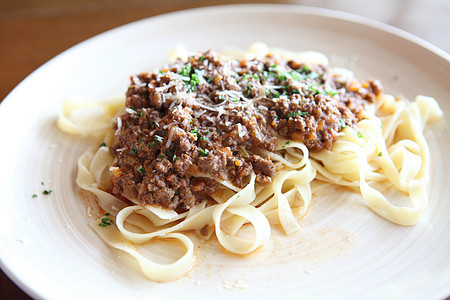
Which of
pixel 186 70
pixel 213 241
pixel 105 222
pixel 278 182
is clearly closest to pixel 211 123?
pixel 186 70

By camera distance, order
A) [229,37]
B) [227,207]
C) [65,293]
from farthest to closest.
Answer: [229,37] → [227,207] → [65,293]

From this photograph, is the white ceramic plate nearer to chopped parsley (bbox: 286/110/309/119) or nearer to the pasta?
the pasta

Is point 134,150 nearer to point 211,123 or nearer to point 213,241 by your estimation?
point 211,123

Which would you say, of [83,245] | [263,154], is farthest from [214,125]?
[83,245]

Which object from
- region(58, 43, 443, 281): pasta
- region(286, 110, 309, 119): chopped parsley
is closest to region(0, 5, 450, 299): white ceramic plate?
region(58, 43, 443, 281): pasta

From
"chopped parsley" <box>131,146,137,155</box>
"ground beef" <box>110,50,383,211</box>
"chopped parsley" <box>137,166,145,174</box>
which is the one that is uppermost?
"ground beef" <box>110,50,383,211</box>

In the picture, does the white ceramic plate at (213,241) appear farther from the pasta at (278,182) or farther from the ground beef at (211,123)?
the ground beef at (211,123)

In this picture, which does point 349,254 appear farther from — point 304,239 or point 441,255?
point 441,255
